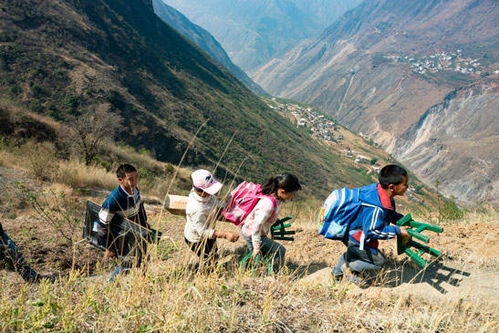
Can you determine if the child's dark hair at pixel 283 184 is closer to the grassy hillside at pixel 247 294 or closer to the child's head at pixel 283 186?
the child's head at pixel 283 186

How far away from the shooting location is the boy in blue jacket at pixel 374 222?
237cm

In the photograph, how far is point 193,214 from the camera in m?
2.72

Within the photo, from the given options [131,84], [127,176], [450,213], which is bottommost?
[131,84]

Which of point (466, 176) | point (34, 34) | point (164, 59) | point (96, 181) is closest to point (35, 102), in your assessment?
point (34, 34)

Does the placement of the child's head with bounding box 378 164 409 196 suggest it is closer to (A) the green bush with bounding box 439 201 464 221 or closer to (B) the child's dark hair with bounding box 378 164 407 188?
(B) the child's dark hair with bounding box 378 164 407 188

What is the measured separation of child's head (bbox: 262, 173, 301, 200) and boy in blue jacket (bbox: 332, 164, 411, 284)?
602 millimetres

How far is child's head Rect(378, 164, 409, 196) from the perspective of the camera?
2404 mm

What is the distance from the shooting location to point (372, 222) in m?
2.38

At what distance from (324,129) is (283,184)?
373ft

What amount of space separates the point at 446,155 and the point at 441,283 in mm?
125724

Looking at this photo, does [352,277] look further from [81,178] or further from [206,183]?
[81,178]

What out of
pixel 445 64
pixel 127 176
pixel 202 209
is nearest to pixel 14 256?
pixel 127 176

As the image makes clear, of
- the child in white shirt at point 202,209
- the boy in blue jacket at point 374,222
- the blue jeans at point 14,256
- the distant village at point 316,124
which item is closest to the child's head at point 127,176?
the child in white shirt at point 202,209

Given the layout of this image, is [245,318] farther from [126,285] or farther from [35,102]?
[35,102]
